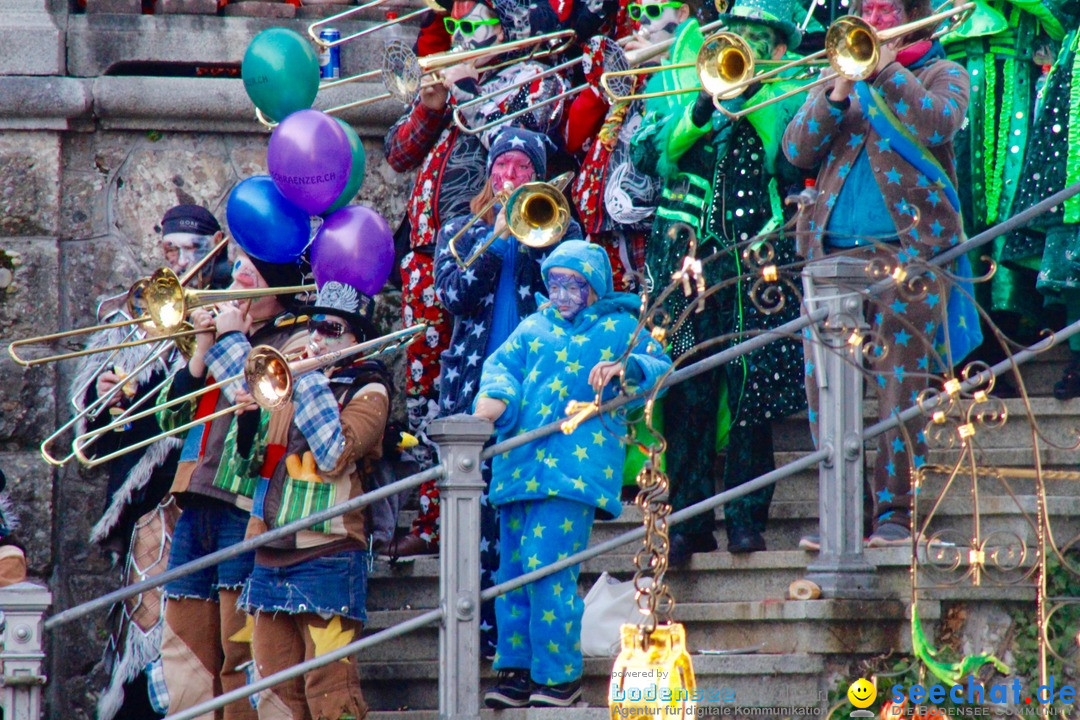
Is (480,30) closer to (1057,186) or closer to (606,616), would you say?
(1057,186)

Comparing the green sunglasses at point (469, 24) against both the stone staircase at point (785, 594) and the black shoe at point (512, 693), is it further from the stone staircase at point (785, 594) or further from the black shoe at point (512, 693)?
the black shoe at point (512, 693)

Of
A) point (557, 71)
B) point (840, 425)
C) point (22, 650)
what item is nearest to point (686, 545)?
point (840, 425)

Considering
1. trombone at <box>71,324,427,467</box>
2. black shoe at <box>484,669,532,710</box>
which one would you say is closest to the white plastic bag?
black shoe at <box>484,669,532,710</box>

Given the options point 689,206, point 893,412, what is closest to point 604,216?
point 689,206

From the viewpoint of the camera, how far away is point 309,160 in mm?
6992

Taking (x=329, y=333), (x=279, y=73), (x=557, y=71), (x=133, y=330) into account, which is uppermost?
(x=557, y=71)

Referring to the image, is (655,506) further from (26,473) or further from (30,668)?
(26,473)

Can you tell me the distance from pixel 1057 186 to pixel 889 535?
158cm

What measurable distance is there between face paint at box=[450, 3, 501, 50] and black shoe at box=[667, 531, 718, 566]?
2.30m

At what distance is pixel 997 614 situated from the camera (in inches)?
241

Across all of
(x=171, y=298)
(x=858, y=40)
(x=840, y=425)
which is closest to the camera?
(x=840, y=425)

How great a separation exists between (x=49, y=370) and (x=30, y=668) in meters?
2.30

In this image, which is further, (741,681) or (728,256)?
(728,256)

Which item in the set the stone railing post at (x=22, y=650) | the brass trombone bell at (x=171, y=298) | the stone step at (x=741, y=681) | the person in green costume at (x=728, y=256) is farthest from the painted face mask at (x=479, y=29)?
the stone railing post at (x=22, y=650)
